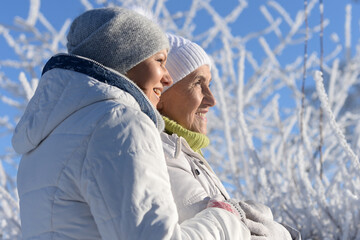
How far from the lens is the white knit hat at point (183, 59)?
2.15 meters

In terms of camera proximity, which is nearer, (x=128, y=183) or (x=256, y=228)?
(x=128, y=183)

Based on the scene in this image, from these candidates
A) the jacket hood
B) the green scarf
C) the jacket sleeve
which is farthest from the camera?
the green scarf

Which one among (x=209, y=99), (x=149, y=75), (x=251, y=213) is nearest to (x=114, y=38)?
(x=149, y=75)

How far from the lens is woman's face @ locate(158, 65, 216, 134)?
211 cm

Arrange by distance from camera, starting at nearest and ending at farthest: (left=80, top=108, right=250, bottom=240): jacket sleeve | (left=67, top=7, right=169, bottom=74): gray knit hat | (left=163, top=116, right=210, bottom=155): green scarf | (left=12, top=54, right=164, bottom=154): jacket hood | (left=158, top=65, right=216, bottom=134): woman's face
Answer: (left=80, top=108, right=250, bottom=240): jacket sleeve → (left=12, top=54, right=164, bottom=154): jacket hood → (left=67, top=7, right=169, bottom=74): gray knit hat → (left=163, top=116, right=210, bottom=155): green scarf → (left=158, top=65, right=216, bottom=134): woman's face

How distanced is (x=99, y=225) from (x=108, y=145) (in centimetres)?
17

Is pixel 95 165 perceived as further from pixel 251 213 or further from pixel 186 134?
pixel 186 134

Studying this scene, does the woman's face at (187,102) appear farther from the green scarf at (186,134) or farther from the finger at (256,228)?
the finger at (256,228)

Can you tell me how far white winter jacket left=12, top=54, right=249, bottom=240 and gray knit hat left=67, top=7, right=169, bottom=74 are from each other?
0.44ft

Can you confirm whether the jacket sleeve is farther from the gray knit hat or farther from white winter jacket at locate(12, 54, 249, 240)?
the gray knit hat

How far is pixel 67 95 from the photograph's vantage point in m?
1.20

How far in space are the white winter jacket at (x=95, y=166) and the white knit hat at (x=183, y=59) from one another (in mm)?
858

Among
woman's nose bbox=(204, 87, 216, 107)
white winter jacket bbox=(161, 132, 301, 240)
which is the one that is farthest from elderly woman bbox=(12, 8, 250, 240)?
woman's nose bbox=(204, 87, 216, 107)

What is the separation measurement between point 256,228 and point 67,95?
0.67 meters
